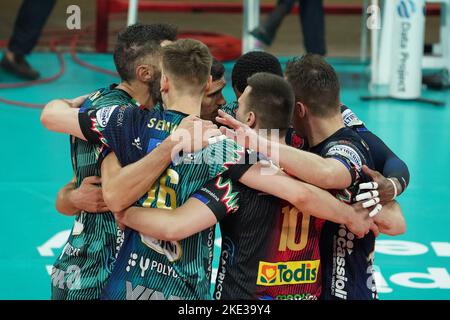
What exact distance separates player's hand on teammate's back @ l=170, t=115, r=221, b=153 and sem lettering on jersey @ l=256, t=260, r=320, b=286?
592mm

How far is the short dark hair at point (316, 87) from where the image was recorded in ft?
12.6

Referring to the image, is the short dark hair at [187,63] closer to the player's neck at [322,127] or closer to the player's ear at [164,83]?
the player's ear at [164,83]

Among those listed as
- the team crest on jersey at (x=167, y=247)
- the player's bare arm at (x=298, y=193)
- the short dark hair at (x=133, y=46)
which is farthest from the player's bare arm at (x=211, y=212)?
the short dark hair at (x=133, y=46)

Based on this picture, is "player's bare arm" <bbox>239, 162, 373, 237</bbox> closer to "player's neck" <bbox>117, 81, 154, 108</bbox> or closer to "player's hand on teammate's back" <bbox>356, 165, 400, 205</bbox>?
"player's hand on teammate's back" <bbox>356, 165, 400, 205</bbox>

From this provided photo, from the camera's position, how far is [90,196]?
3.94 m

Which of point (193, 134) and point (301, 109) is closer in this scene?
point (193, 134)

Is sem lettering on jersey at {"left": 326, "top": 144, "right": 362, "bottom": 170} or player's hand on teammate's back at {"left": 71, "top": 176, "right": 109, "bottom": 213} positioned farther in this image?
player's hand on teammate's back at {"left": 71, "top": 176, "right": 109, "bottom": 213}

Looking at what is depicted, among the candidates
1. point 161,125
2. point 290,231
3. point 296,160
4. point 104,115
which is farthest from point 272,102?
point 104,115

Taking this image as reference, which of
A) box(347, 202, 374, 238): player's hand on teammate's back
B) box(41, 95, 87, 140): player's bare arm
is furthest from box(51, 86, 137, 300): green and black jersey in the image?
box(347, 202, 374, 238): player's hand on teammate's back

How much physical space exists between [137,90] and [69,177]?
12.1 feet

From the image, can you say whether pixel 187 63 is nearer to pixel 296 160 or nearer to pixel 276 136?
pixel 276 136

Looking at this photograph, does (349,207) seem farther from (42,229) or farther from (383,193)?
(42,229)

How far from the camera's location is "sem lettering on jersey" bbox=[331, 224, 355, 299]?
3893 mm

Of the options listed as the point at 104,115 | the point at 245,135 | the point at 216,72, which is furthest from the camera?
the point at 216,72
